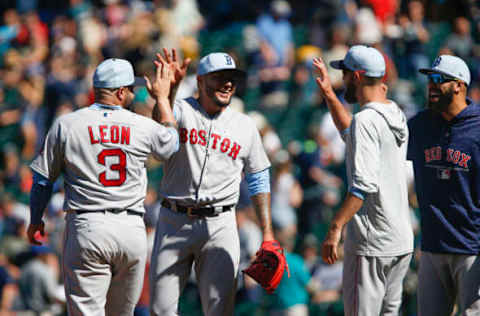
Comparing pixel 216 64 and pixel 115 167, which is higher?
pixel 216 64

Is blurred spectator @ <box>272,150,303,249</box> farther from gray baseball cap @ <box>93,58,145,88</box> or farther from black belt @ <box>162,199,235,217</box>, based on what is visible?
gray baseball cap @ <box>93,58,145,88</box>

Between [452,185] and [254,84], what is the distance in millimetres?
8010

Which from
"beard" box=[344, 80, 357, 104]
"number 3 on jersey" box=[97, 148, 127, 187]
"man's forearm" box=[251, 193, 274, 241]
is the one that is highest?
"beard" box=[344, 80, 357, 104]

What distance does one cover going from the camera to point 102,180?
17.2 feet

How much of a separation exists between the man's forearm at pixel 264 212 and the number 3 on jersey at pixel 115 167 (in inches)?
40.1

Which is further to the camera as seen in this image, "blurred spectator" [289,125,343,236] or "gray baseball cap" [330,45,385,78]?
"blurred spectator" [289,125,343,236]

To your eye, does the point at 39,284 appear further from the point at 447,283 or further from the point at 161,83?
the point at 447,283

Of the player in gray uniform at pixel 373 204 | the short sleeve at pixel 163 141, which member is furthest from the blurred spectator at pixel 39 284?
the player in gray uniform at pixel 373 204

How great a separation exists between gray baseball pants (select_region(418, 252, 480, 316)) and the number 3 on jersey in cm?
214

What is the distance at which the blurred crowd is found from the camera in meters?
9.87

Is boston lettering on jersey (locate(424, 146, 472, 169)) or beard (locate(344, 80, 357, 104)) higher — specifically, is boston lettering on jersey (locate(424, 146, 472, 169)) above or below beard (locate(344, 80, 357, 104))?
below

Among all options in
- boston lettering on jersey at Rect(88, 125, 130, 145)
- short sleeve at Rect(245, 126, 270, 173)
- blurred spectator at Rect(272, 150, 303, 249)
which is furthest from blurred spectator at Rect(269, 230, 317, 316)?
boston lettering on jersey at Rect(88, 125, 130, 145)

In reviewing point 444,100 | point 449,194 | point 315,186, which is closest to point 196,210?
point 449,194

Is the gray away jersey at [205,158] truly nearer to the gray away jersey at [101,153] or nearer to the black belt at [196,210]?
the black belt at [196,210]
